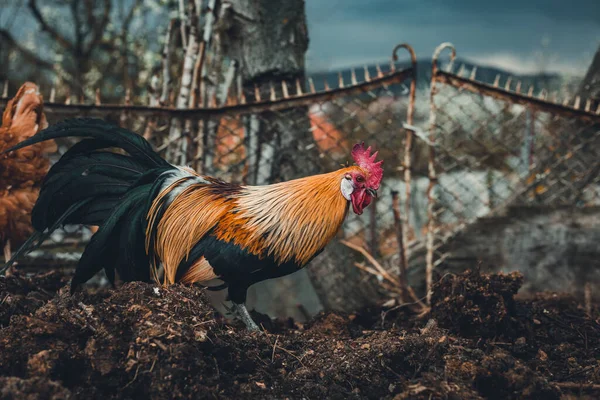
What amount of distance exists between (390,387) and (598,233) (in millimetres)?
3253

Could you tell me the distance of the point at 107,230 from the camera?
10.4 ft

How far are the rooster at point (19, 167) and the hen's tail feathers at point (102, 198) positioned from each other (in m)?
0.70

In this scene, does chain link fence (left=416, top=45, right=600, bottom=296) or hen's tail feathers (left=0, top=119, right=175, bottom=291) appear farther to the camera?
chain link fence (left=416, top=45, right=600, bottom=296)

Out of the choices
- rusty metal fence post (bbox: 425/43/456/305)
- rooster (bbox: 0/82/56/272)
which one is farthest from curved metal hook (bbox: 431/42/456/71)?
rooster (bbox: 0/82/56/272)

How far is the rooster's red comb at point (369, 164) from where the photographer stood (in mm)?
3098

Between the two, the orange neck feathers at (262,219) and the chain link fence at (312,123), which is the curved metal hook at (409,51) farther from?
the orange neck feathers at (262,219)

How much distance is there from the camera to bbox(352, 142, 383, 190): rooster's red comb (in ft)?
10.2

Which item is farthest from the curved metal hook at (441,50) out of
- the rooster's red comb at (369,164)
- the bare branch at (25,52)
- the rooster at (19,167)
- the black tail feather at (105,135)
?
the bare branch at (25,52)

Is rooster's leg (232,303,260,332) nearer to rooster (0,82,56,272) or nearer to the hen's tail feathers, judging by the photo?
the hen's tail feathers

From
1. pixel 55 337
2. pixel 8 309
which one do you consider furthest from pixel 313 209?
pixel 8 309

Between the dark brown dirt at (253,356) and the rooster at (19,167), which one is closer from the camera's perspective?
the dark brown dirt at (253,356)

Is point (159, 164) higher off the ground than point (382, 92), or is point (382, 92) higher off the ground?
point (382, 92)

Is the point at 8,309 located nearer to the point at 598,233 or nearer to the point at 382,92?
the point at 382,92

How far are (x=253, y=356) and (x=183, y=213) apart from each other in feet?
3.19
